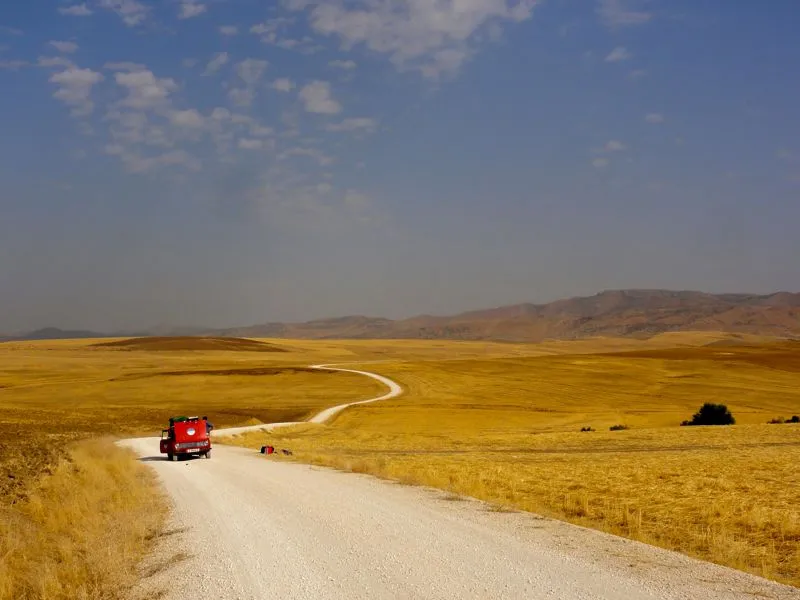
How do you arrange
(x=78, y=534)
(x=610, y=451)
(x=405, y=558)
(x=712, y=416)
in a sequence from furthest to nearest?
(x=712, y=416) < (x=610, y=451) < (x=78, y=534) < (x=405, y=558)

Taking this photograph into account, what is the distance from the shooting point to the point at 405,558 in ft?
36.3

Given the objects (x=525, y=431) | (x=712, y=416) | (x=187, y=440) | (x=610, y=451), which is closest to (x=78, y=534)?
(x=187, y=440)

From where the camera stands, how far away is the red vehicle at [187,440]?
33781 mm

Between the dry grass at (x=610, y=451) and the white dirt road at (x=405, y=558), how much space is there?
135 cm

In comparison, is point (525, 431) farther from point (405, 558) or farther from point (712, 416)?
point (405, 558)

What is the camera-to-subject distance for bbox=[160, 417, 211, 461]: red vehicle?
33.8m

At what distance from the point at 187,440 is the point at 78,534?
20.5 metres

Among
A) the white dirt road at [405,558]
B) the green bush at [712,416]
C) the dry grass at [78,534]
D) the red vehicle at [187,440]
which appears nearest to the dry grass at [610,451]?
the white dirt road at [405,558]

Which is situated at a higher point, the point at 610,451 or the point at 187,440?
the point at 187,440

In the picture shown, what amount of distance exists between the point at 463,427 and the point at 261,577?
45180 millimetres

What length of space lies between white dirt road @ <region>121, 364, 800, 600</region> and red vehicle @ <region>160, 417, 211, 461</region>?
16.7 m

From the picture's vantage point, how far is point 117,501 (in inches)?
725

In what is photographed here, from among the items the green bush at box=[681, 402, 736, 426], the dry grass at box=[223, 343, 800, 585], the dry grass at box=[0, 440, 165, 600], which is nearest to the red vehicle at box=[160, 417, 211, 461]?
the dry grass at box=[223, 343, 800, 585]

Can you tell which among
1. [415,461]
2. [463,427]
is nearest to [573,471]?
[415,461]
